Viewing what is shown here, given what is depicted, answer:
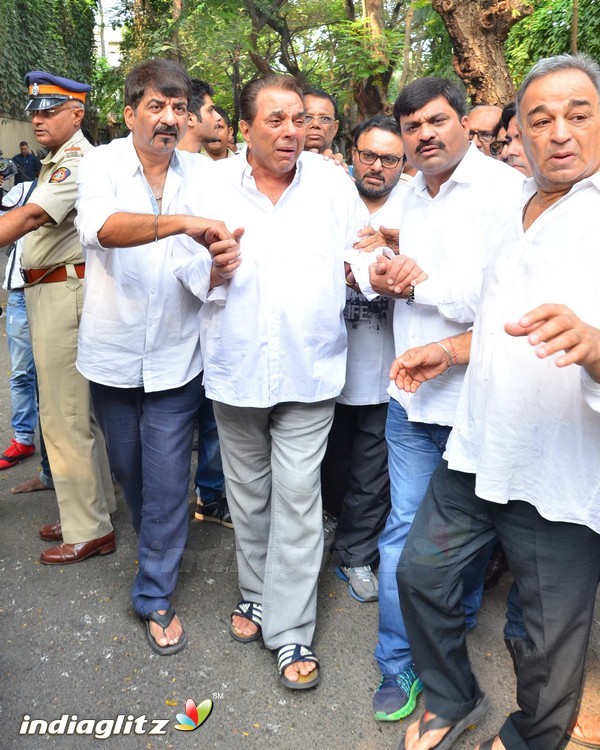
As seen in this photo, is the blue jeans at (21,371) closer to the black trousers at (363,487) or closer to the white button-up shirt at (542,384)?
the black trousers at (363,487)

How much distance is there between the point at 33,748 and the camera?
7.73 ft

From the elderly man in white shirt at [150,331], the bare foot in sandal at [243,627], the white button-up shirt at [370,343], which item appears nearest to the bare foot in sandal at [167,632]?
the elderly man in white shirt at [150,331]

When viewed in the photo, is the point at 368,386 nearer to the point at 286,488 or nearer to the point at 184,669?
the point at 286,488

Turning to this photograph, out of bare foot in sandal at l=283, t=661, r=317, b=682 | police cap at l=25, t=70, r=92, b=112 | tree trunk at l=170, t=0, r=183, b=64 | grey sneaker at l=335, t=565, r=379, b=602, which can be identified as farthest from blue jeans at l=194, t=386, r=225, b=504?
tree trunk at l=170, t=0, r=183, b=64

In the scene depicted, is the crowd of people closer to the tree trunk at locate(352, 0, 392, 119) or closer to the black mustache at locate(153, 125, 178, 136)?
the black mustache at locate(153, 125, 178, 136)

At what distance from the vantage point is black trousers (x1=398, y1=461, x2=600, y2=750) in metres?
1.98

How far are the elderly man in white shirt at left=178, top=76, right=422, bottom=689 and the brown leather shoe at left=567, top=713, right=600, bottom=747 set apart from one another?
92 cm

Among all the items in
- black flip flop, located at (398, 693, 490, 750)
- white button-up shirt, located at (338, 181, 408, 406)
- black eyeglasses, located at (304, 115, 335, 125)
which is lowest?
black flip flop, located at (398, 693, 490, 750)

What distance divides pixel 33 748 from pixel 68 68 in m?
26.1

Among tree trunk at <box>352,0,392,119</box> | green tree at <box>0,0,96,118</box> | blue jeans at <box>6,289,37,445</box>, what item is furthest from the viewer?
green tree at <box>0,0,96,118</box>

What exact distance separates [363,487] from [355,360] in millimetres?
637

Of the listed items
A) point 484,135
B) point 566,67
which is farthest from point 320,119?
point 566,67

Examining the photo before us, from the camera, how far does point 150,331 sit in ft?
9.52

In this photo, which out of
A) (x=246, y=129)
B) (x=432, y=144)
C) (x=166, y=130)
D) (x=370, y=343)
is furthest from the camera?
(x=370, y=343)
